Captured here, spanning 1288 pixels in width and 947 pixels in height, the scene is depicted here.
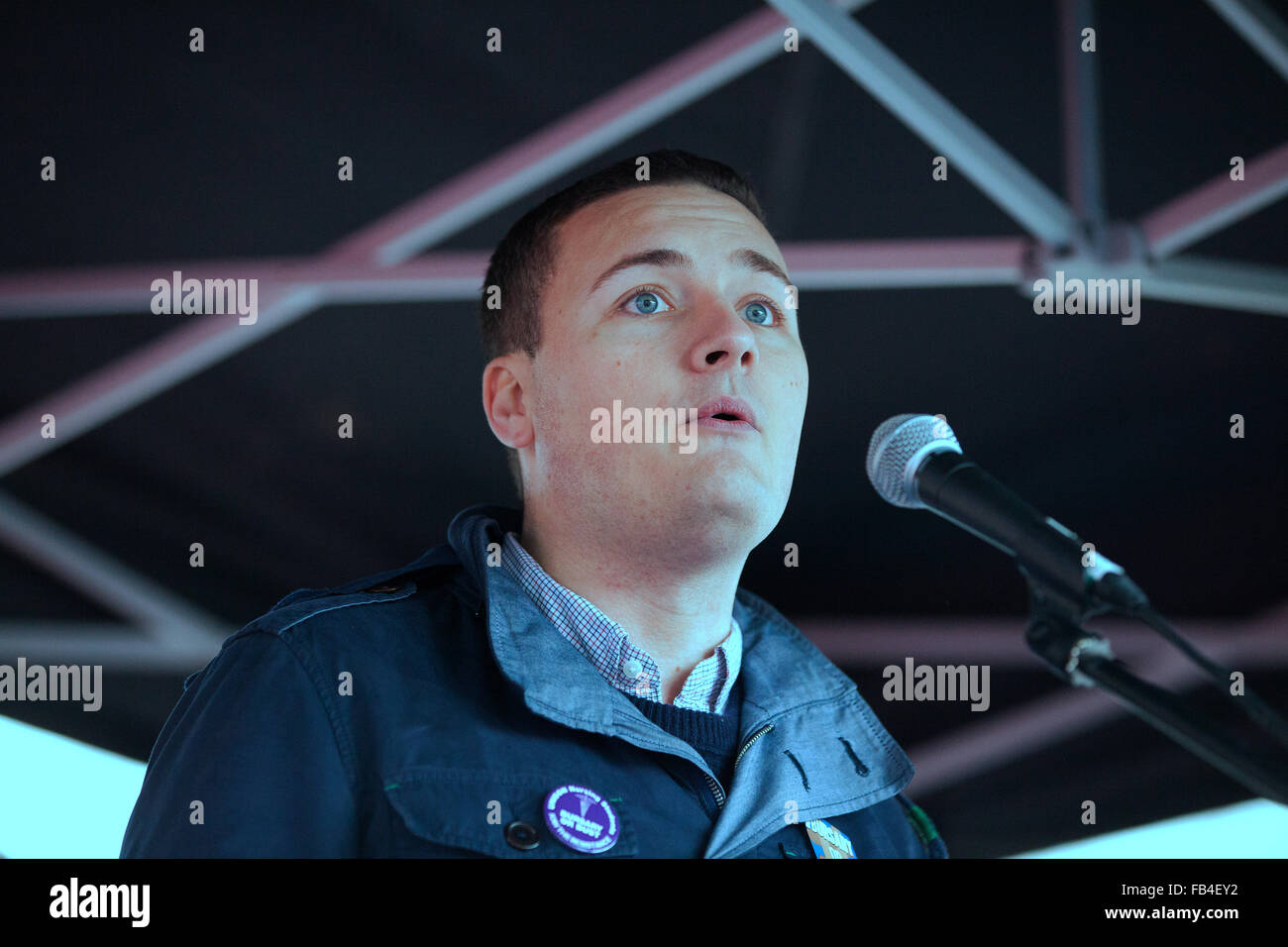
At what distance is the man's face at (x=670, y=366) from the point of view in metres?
1.82

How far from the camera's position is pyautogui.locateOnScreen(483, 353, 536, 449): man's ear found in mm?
1992

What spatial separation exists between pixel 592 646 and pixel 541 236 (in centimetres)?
73

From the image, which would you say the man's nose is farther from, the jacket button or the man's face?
the jacket button

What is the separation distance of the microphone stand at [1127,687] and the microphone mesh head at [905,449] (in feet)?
0.68

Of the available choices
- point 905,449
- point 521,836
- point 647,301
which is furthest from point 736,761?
point 647,301

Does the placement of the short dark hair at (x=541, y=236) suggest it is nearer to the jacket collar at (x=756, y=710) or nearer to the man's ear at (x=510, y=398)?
the man's ear at (x=510, y=398)

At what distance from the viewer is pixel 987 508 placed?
1.55m

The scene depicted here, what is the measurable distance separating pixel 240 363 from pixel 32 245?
17.3 inches

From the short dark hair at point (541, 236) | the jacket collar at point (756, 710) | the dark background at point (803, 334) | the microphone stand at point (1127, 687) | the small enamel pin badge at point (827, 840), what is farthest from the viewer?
the dark background at point (803, 334)

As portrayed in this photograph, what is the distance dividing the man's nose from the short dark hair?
30cm

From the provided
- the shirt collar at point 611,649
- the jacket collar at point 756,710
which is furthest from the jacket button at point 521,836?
the shirt collar at point 611,649

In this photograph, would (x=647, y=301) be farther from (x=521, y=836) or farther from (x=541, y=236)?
(x=521, y=836)
